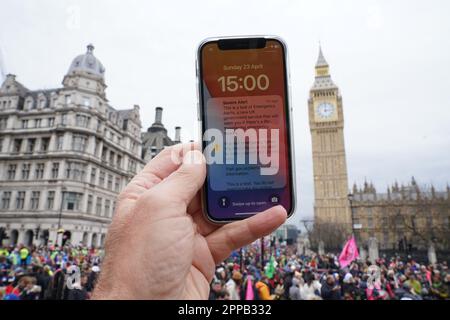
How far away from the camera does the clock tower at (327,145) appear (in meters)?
87.1

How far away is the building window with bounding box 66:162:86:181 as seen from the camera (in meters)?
38.1

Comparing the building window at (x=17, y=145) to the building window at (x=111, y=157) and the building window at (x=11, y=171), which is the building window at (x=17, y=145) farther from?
the building window at (x=111, y=157)

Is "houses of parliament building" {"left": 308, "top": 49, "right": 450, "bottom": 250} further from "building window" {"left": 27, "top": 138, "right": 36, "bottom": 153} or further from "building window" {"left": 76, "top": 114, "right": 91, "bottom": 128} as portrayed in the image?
"building window" {"left": 27, "top": 138, "right": 36, "bottom": 153}

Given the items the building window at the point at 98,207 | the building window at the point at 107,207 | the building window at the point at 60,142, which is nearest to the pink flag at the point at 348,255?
the building window at the point at 98,207

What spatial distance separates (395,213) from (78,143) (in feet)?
211

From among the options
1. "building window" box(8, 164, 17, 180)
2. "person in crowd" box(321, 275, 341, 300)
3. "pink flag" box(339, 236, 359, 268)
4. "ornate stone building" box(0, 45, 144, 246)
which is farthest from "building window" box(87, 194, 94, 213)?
"person in crowd" box(321, 275, 341, 300)

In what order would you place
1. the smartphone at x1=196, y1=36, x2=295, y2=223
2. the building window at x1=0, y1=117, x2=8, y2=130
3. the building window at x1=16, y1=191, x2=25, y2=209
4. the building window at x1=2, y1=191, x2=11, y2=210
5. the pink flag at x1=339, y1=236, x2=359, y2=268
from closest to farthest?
the smartphone at x1=196, y1=36, x2=295, y2=223
the pink flag at x1=339, y1=236, x2=359, y2=268
the building window at x1=16, y1=191, x2=25, y2=209
the building window at x1=2, y1=191, x2=11, y2=210
the building window at x1=0, y1=117, x2=8, y2=130

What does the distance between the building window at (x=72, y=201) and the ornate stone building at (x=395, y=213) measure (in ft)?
155

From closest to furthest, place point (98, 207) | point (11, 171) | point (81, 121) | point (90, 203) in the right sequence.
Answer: point (81, 121) < point (90, 203) < point (11, 171) < point (98, 207)

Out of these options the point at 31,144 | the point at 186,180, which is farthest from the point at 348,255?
the point at 31,144

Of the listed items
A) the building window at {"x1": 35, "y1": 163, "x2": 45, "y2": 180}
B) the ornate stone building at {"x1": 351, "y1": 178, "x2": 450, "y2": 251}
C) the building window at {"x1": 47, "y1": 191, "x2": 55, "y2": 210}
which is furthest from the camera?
the ornate stone building at {"x1": 351, "y1": 178, "x2": 450, "y2": 251}

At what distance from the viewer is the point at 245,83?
7.57 feet

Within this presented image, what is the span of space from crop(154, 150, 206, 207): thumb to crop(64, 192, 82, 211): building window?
4036cm

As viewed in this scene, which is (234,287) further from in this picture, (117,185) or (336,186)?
(336,186)
